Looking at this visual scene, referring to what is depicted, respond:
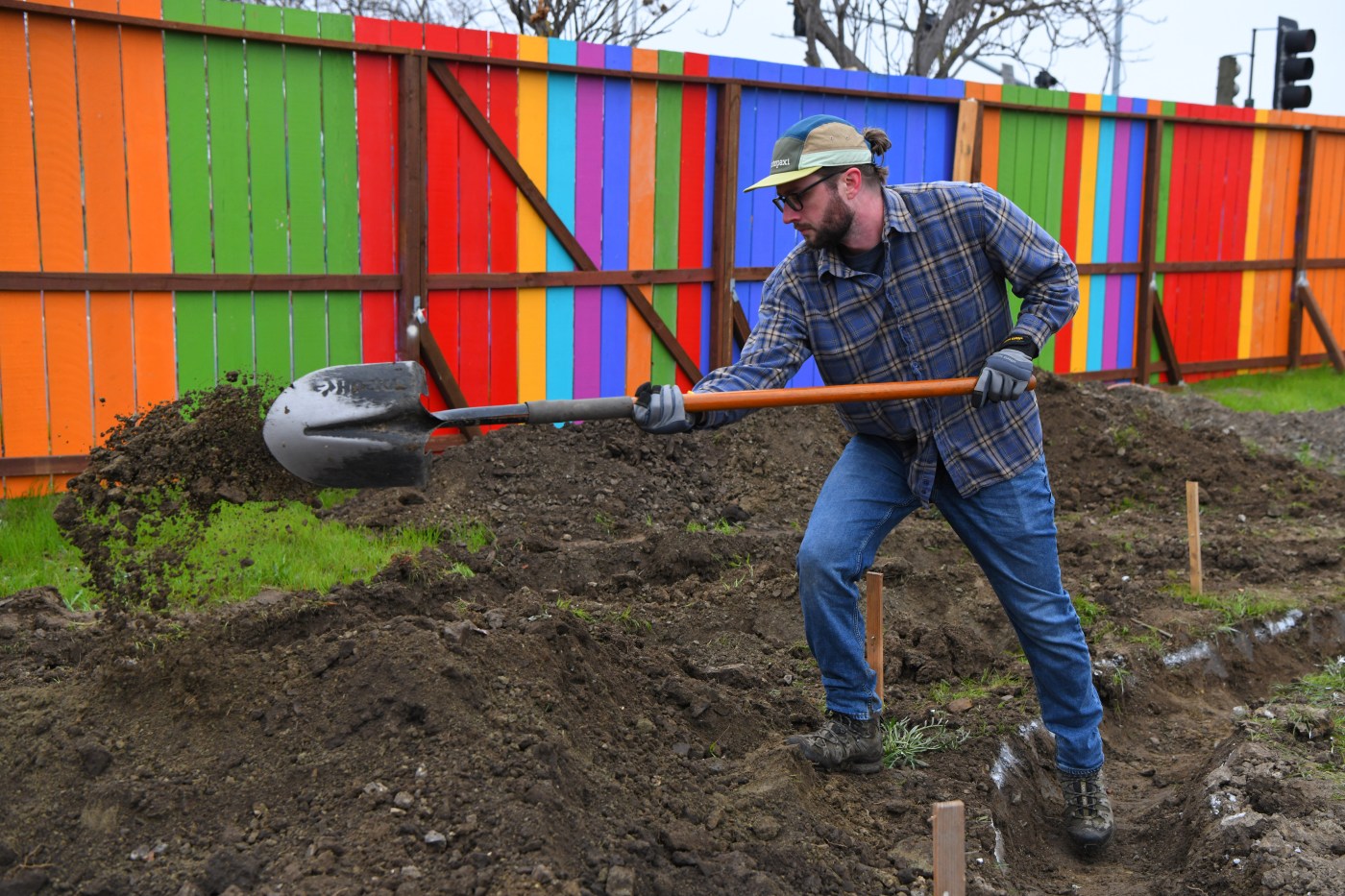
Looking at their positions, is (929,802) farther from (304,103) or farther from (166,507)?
(304,103)

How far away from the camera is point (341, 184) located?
7574 millimetres

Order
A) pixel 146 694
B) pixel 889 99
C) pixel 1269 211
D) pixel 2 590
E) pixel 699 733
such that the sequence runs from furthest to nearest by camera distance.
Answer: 1. pixel 1269 211
2. pixel 889 99
3. pixel 2 590
4. pixel 699 733
5. pixel 146 694

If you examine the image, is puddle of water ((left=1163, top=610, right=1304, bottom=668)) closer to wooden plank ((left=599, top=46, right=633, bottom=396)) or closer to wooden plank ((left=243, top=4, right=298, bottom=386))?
wooden plank ((left=599, top=46, right=633, bottom=396))

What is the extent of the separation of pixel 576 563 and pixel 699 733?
2.06m

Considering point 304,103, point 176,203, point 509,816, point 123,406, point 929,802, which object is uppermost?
point 304,103

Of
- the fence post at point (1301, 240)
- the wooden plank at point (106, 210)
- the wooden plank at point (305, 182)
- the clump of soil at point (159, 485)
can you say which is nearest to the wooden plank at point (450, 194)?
the wooden plank at point (305, 182)

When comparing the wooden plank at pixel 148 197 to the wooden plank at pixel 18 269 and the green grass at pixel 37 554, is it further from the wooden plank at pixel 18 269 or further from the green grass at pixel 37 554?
the green grass at pixel 37 554

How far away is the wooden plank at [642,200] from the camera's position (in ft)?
28.1

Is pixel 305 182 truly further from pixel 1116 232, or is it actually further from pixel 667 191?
pixel 1116 232

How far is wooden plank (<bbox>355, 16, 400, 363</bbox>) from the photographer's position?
298 inches

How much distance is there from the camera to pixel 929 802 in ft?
13.1

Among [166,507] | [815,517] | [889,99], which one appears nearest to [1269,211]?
[889,99]

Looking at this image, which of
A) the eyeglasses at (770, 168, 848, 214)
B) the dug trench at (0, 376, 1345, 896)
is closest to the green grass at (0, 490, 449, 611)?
the dug trench at (0, 376, 1345, 896)

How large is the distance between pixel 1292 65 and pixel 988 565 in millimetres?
11845
